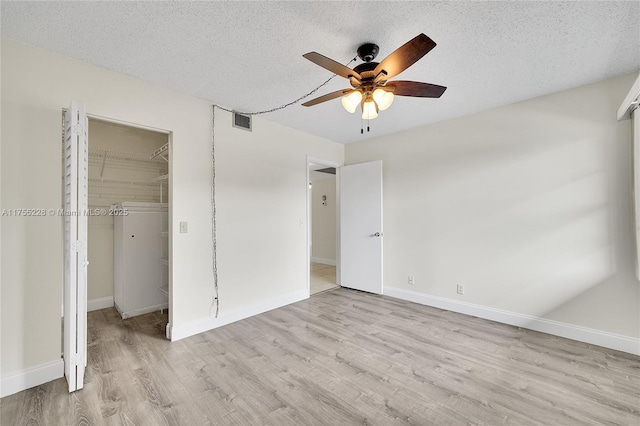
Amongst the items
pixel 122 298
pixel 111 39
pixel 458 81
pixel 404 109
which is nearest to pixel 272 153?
pixel 404 109

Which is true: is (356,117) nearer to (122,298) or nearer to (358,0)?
(358,0)

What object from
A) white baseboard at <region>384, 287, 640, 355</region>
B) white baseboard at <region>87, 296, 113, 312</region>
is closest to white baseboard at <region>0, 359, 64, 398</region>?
white baseboard at <region>87, 296, 113, 312</region>

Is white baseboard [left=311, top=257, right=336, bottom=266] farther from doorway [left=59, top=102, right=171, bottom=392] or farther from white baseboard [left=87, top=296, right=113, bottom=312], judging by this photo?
white baseboard [left=87, top=296, right=113, bottom=312]

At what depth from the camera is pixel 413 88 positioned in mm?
1918

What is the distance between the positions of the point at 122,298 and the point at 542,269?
478 cm

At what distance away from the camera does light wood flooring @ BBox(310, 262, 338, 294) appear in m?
4.60

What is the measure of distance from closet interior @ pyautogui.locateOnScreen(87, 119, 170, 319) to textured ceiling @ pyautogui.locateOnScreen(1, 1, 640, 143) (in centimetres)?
129

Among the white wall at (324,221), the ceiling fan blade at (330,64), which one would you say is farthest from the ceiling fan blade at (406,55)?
the white wall at (324,221)

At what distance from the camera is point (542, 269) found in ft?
9.52

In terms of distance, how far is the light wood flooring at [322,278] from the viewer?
15.1 ft

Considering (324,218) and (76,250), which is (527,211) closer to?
(76,250)

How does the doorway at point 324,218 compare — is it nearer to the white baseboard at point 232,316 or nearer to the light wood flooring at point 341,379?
the white baseboard at point 232,316

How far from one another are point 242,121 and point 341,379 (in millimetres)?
2895

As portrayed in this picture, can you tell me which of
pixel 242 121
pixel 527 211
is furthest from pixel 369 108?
pixel 527 211
